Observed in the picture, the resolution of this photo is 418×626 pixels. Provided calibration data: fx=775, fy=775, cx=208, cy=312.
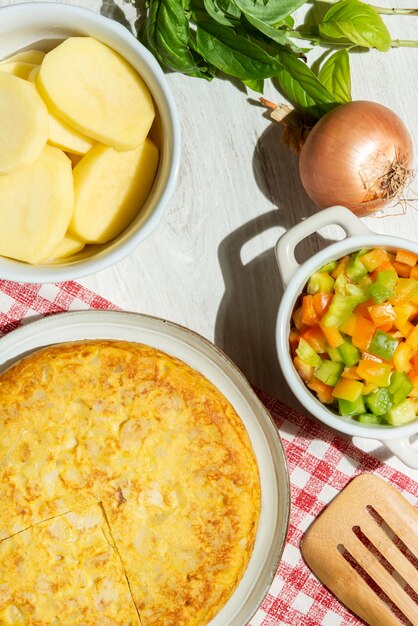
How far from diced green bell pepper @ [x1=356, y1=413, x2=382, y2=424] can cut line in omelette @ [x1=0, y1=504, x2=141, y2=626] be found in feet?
2.66

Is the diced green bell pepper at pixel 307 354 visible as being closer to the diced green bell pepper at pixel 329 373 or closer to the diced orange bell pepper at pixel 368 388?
the diced green bell pepper at pixel 329 373

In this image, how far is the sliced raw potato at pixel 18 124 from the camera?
2.03 meters

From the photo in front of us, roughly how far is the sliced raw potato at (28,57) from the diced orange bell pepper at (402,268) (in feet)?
3.91

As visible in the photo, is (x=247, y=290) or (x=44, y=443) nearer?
(x=44, y=443)

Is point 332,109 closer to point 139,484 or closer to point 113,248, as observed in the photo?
point 113,248

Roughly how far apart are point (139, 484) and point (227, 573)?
0.37 meters

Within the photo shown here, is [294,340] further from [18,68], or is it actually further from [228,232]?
[18,68]

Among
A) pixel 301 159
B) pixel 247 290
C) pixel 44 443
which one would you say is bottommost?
pixel 44 443

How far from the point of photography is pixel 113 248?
215 centimetres

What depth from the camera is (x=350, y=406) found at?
2.24m

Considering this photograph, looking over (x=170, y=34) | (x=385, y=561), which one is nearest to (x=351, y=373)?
(x=385, y=561)

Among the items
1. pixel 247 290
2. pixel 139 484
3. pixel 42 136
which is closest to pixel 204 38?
pixel 42 136

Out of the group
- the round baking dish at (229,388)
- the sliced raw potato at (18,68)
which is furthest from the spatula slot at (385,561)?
the sliced raw potato at (18,68)

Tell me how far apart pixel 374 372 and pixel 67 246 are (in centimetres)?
96
